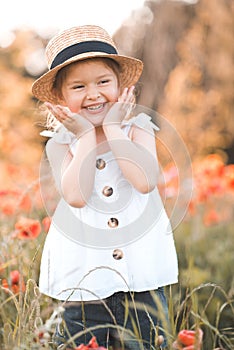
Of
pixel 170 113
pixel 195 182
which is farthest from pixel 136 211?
pixel 170 113

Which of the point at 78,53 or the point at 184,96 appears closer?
the point at 78,53

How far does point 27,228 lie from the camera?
232 centimetres

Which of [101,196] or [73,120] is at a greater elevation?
[73,120]

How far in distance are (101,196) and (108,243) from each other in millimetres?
146

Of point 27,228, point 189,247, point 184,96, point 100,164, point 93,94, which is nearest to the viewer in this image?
point 93,94

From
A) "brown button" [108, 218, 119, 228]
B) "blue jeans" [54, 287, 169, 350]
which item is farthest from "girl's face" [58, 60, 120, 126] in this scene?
"blue jeans" [54, 287, 169, 350]

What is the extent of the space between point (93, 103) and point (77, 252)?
457mm

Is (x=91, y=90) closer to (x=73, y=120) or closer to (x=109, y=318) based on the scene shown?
(x=73, y=120)

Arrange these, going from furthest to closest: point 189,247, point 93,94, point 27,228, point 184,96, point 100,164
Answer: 1. point 184,96
2. point 189,247
3. point 27,228
4. point 100,164
5. point 93,94

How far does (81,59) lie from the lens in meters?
1.81

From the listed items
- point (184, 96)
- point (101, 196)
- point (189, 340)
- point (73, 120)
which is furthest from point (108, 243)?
point (184, 96)

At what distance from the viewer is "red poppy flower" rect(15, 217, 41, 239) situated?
2.33 m

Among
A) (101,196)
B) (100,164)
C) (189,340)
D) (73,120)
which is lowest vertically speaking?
(189,340)

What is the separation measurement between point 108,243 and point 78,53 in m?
0.58
